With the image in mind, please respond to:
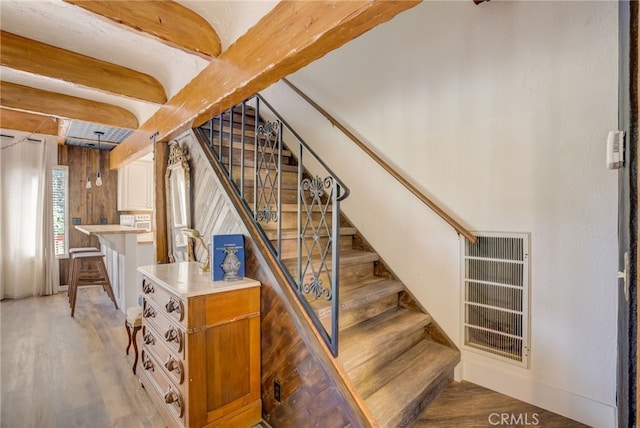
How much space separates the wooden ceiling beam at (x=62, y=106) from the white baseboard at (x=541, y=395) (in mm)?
4150

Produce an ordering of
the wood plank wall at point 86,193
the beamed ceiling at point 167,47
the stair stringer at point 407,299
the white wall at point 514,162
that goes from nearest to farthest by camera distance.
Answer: the beamed ceiling at point 167,47
the white wall at point 514,162
the stair stringer at point 407,299
the wood plank wall at point 86,193

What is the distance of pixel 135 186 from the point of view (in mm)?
5410

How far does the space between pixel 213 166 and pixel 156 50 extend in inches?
37.5

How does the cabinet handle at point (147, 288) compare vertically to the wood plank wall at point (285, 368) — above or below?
above

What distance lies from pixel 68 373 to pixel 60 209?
3.91 m

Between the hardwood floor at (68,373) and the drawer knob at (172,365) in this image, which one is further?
the hardwood floor at (68,373)

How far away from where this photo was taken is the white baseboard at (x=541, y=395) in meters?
1.71

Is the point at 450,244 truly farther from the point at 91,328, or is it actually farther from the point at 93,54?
the point at 91,328

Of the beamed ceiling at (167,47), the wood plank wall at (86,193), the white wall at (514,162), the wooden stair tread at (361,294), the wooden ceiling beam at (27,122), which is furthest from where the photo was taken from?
the wood plank wall at (86,193)

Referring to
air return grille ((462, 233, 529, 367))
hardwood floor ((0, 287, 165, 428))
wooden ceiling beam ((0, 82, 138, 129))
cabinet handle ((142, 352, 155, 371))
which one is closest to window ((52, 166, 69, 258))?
hardwood floor ((0, 287, 165, 428))

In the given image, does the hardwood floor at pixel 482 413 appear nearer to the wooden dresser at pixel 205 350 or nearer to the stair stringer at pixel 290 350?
the stair stringer at pixel 290 350

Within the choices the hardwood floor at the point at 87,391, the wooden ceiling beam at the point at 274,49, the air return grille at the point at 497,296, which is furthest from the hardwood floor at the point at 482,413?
the wooden ceiling beam at the point at 274,49

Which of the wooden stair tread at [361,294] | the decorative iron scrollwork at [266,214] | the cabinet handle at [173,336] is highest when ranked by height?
the decorative iron scrollwork at [266,214]

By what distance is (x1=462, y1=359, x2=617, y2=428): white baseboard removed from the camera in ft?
5.61
